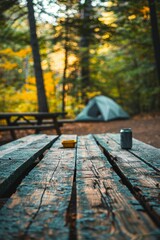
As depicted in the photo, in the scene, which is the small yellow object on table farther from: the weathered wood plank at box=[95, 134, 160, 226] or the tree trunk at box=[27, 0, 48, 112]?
the tree trunk at box=[27, 0, 48, 112]

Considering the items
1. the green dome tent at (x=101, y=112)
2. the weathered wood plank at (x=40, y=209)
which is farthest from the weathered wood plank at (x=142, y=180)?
the green dome tent at (x=101, y=112)

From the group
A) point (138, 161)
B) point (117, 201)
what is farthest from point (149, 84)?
point (117, 201)

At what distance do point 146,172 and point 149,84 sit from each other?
12.5 metres

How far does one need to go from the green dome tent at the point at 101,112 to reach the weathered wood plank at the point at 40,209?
34.7 feet

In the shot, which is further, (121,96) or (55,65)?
(55,65)

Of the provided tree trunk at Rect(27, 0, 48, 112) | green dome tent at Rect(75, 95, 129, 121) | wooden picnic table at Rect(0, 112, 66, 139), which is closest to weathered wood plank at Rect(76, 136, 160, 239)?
wooden picnic table at Rect(0, 112, 66, 139)

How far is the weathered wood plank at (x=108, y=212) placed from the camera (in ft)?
2.94

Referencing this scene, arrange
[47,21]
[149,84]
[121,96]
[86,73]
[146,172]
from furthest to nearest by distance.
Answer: [121,96], [86,73], [149,84], [47,21], [146,172]

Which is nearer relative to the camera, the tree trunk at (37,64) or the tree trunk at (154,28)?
the tree trunk at (37,64)

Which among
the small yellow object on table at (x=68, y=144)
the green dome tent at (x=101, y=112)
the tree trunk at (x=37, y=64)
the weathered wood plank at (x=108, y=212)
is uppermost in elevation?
the tree trunk at (x=37, y=64)

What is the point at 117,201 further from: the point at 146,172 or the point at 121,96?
the point at 121,96

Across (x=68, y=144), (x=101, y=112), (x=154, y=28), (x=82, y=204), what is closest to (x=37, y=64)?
(x=101, y=112)

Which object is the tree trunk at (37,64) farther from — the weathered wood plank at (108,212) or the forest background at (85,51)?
the weathered wood plank at (108,212)

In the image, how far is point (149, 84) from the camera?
13484mm
